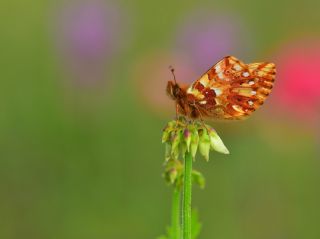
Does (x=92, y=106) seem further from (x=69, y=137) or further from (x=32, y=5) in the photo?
(x=32, y=5)

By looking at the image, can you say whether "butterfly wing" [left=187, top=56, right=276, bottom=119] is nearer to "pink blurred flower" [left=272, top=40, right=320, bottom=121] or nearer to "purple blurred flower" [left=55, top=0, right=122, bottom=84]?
"pink blurred flower" [left=272, top=40, right=320, bottom=121]

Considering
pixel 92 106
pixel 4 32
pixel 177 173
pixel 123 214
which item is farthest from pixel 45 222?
pixel 177 173

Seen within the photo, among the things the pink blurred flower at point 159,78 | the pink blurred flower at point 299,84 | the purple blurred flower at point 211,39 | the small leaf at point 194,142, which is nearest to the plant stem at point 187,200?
the small leaf at point 194,142

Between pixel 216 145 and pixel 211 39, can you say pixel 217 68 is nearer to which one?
pixel 216 145

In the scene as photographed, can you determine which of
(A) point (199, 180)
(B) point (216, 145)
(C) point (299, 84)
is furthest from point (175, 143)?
(C) point (299, 84)

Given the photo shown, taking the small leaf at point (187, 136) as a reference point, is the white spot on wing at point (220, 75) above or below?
above

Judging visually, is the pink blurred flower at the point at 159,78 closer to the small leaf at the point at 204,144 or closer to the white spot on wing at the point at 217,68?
the white spot on wing at the point at 217,68
